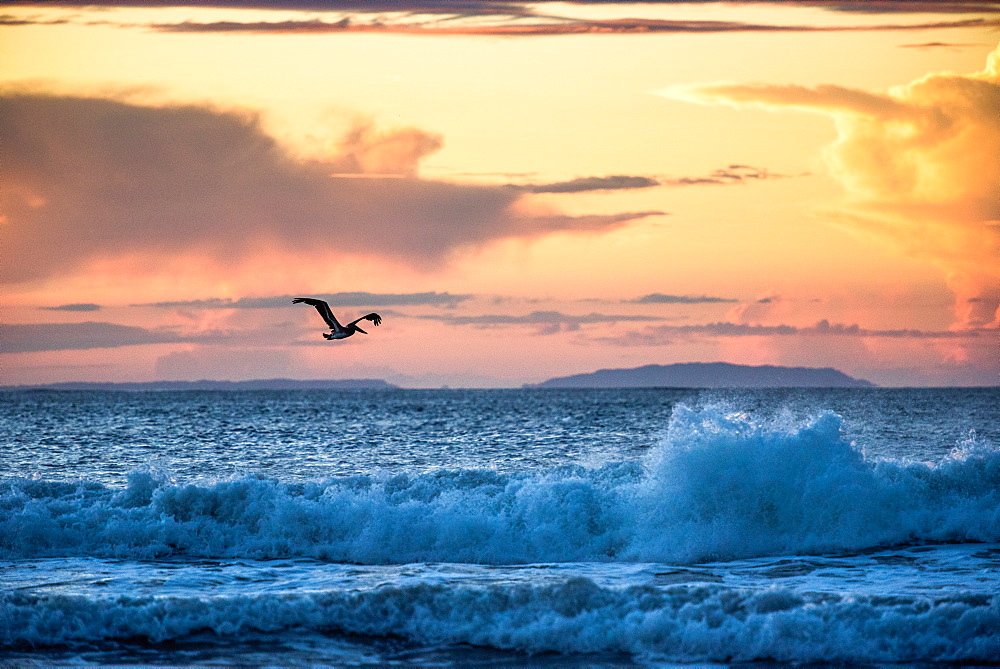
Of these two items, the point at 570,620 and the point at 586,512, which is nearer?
the point at 570,620

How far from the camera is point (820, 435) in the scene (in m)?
16.6

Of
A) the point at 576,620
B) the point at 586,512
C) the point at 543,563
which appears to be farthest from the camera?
the point at 586,512

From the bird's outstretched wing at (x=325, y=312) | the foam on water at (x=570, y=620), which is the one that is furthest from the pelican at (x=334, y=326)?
the foam on water at (x=570, y=620)

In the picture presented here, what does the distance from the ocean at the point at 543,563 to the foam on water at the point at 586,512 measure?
1.5 inches

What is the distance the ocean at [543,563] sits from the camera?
10625mm

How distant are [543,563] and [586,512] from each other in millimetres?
1640

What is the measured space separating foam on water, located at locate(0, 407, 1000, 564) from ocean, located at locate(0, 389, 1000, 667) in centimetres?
4

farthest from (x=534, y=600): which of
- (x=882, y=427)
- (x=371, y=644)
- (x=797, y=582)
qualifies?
(x=882, y=427)

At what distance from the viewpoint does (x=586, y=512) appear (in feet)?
50.6

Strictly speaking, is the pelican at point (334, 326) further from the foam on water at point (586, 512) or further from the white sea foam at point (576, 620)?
the white sea foam at point (576, 620)

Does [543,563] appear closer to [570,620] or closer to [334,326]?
[570,620]

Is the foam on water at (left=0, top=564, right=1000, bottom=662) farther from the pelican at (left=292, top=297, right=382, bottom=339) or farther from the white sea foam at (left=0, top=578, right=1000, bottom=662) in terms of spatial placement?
the pelican at (left=292, top=297, right=382, bottom=339)

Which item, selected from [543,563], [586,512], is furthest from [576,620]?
[586,512]

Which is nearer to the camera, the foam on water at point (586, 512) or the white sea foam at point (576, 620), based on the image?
the white sea foam at point (576, 620)
